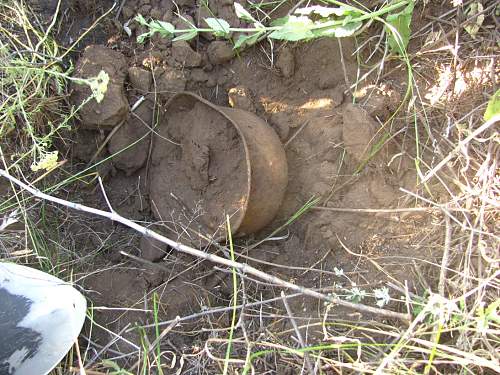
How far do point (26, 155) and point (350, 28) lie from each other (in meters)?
1.21

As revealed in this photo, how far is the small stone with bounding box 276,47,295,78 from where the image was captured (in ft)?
6.48

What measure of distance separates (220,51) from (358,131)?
1.96 ft

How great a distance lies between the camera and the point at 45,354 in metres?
1.69

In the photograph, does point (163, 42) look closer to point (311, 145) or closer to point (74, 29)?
point (74, 29)

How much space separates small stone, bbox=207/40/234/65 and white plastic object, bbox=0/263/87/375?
972mm

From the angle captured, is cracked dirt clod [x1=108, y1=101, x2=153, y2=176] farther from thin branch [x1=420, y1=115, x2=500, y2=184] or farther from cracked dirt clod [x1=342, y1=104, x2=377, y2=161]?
thin branch [x1=420, y1=115, x2=500, y2=184]

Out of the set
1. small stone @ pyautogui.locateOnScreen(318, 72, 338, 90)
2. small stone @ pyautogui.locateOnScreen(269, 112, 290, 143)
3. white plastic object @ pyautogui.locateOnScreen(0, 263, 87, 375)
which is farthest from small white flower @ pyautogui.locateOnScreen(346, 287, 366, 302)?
white plastic object @ pyautogui.locateOnScreen(0, 263, 87, 375)

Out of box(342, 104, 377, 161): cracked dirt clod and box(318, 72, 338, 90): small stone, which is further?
box(318, 72, 338, 90): small stone

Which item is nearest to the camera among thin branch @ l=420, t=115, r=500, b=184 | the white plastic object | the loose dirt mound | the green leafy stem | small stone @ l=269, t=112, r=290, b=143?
thin branch @ l=420, t=115, r=500, b=184

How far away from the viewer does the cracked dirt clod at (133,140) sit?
2043 mm

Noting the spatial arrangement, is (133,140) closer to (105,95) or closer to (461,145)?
(105,95)

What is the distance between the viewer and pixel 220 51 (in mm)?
2018

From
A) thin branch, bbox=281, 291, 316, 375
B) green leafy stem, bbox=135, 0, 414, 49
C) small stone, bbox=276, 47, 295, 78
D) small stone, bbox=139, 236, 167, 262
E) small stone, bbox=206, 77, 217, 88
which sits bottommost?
thin branch, bbox=281, 291, 316, 375

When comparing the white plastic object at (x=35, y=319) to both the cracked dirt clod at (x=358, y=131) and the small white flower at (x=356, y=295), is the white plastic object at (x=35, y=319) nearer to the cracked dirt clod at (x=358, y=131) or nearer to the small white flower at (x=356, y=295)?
the small white flower at (x=356, y=295)
